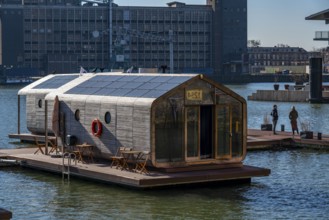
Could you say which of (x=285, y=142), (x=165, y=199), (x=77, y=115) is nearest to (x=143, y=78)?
(x=77, y=115)

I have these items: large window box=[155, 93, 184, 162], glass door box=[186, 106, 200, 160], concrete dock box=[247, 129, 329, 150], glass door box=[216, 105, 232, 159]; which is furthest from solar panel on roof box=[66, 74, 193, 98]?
concrete dock box=[247, 129, 329, 150]

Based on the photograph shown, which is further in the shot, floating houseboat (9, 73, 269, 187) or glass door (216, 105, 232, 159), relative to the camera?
glass door (216, 105, 232, 159)

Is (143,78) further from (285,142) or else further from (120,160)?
(285,142)

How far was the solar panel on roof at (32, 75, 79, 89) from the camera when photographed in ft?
155

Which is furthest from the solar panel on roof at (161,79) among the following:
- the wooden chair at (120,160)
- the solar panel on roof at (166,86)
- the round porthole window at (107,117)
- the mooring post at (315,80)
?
the mooring post at (315,80)

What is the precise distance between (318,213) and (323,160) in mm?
15445

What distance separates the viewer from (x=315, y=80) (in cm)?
11225

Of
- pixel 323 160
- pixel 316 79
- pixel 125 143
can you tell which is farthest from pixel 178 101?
pixel 316 79

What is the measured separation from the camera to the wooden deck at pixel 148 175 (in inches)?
1243

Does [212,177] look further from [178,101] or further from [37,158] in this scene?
[37,158]

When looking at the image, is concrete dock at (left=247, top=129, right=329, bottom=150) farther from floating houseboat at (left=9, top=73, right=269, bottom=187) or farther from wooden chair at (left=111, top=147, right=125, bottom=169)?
wooden chair at (left=111, top=147, right=125, bottom=169)

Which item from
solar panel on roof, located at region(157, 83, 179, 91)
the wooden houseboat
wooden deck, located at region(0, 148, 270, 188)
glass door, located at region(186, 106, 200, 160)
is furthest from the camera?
glass door, located at region(186, 106, 200, 160)

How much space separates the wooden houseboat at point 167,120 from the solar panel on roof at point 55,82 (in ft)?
30.9

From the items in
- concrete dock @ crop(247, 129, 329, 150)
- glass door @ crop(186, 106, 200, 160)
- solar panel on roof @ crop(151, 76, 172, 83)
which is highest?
solar panel on roof @ crop(151, 76, 172, 83)
